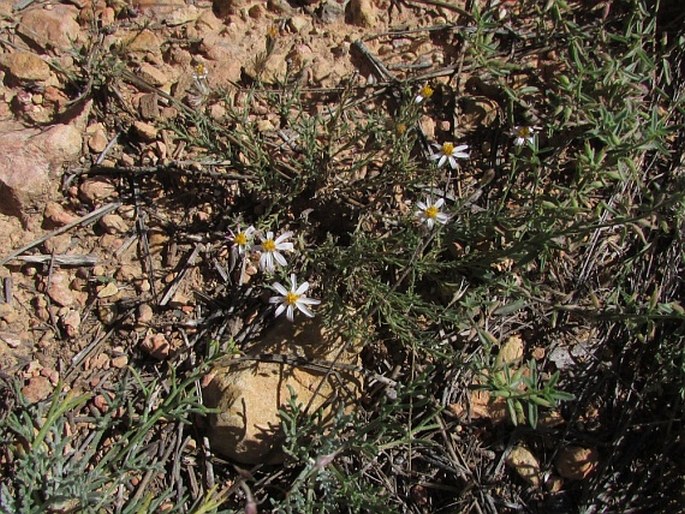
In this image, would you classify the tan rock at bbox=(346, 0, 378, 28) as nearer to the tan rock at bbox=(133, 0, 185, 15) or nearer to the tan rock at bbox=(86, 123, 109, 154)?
the tan rock at bbox=(133, 0, 185, 15)

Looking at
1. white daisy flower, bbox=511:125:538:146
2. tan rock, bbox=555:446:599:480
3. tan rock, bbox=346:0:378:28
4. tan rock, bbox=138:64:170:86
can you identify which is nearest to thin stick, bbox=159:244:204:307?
tan rock, bbox=138:64:170:86

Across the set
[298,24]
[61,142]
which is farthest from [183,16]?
[61,142]

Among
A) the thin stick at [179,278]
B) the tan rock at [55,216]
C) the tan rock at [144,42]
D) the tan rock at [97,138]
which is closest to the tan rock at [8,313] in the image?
the tan rock at [55,216]

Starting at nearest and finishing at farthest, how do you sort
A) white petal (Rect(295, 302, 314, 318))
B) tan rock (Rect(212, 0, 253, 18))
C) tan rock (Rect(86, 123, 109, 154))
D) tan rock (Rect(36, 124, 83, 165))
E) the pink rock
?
white petal (Rect(295, 302, 314, 318)) < the pink rock < tan rock (Rect(36, 124, 83, 165)) < tan rock (Rect(86, 123, 109, 154)) < tan rock (Rect(212, 0, 253, 18))

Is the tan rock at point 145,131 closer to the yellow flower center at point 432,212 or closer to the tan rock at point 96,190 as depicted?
the tan rock at point 96,190

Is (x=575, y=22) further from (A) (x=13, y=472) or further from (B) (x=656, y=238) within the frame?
(A) (x=13, y=472)

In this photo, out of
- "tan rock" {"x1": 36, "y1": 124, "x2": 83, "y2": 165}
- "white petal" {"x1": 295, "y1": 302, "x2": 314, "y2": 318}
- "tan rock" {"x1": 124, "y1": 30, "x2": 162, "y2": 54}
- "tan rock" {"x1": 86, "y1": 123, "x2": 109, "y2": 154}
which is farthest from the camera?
"tan rock" {"x1": 124, "y1": 30, "x2": 162, "y2": 54}

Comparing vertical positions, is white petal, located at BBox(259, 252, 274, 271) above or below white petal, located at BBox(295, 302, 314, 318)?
above

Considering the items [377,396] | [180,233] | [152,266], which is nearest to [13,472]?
[152,266]
